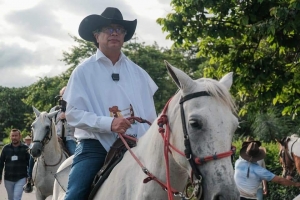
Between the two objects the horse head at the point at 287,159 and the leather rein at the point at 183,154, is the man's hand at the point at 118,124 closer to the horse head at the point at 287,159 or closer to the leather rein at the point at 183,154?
the leather rein at the point at 183,154

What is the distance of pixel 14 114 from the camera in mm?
97500

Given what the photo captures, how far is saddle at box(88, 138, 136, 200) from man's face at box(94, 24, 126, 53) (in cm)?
81

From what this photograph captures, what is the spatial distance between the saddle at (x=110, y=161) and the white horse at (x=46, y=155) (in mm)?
6592

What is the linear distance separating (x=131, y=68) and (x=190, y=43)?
29.8 ft

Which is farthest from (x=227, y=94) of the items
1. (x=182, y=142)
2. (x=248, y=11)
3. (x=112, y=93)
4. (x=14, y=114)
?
(x=14, y=114)

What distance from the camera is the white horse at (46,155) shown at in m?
10.8

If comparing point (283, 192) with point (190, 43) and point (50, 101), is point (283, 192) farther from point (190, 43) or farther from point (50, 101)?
point (50, 101)

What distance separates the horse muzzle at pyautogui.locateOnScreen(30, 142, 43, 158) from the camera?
10453 millimetres

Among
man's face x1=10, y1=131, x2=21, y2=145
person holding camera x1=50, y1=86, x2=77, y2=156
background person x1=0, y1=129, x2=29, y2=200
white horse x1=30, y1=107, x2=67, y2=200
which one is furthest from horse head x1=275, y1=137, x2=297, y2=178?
man's face x1=10, y1=131, x2=21, y2=145

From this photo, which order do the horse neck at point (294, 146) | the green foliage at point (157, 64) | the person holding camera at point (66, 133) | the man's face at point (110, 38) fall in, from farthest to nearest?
the green foliage at point (157, 64)
the person holding camera at point (66, 133)
the horse neck at point (294, 146)
the man's face at point (110, 38)

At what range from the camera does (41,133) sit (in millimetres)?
10719

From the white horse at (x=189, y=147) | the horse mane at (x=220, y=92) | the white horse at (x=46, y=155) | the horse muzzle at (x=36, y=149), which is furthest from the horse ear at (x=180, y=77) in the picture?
the white horse at (x=46, y=155)

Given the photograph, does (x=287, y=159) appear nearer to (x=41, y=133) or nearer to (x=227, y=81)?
(x=41, y=133)

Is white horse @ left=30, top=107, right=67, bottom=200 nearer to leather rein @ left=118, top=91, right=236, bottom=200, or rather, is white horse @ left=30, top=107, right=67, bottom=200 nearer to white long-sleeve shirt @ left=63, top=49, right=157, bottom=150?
white long-sleeve shirt @ left=63, top=49, right=157, bottom=150
